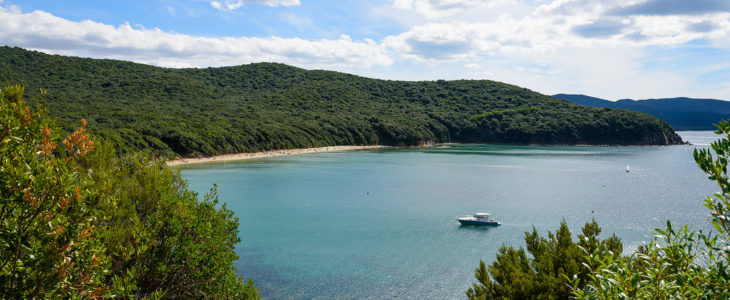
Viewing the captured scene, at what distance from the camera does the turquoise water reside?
2344 cm

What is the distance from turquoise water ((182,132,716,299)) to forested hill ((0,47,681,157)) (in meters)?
18.8

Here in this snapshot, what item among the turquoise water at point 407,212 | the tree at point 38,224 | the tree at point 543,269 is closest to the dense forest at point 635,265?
the tree at point 543,269

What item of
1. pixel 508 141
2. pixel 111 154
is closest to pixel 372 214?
pixel 111 154

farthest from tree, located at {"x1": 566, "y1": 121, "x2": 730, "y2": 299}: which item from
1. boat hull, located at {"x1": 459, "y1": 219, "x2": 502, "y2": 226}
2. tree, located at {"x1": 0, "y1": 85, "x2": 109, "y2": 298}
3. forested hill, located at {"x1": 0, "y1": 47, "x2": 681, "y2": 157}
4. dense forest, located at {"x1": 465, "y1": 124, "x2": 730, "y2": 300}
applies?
forested hill, located at {"x1": 0, "y1": 47, "x2": 681, "y2": 157}

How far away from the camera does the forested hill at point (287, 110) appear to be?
84125 mm

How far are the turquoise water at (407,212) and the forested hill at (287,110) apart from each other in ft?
61.6

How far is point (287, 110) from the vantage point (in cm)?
13275

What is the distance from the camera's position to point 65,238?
4.98 meters

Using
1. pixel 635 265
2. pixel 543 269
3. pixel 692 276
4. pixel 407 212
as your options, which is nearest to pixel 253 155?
pixel 407 212

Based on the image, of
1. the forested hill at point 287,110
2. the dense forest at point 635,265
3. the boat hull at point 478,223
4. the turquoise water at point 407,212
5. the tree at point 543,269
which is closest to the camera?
the dense forest at point 635,265

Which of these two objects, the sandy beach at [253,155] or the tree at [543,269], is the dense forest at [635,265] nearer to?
the tree at [543,269]

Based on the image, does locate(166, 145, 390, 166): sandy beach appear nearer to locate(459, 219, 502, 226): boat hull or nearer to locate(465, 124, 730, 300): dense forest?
locate(459, 219, 502, 226): boat hull

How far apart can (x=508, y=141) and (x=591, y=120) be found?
27704 millimetres

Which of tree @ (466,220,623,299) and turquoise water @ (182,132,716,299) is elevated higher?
tree @ (466,220,623,299)
